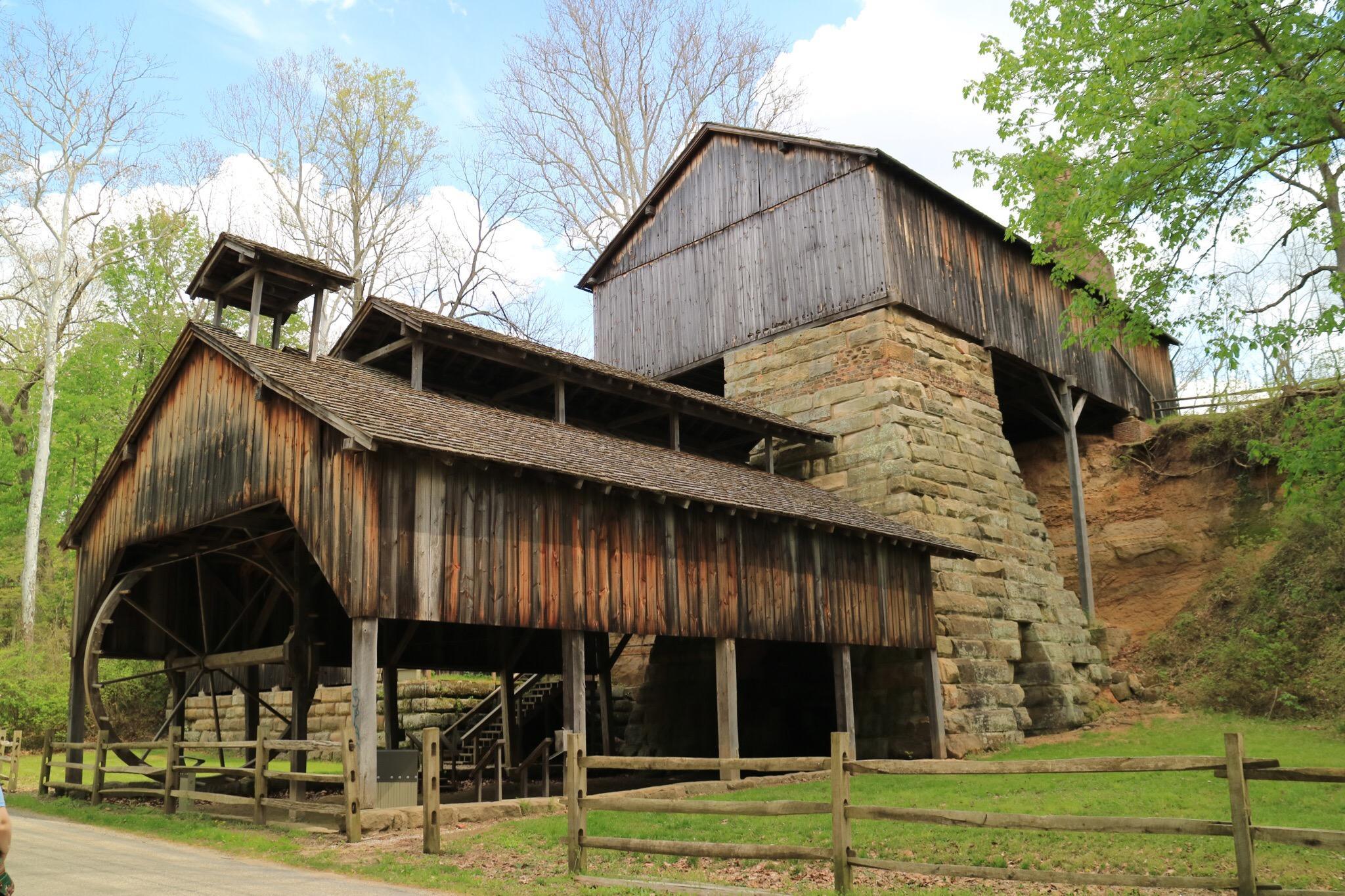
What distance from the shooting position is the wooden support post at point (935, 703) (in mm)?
17375

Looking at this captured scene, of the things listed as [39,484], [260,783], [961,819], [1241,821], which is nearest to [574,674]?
[260,783]

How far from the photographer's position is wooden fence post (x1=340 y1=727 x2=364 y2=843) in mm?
10500

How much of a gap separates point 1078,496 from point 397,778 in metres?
18.1

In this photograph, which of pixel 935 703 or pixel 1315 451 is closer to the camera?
pixel 1315 451

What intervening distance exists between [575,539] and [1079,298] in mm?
8758

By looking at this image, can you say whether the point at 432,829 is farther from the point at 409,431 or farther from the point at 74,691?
the point at 74,691

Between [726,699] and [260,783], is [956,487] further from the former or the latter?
[260,783]

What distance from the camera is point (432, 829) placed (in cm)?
966

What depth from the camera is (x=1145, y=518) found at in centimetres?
2686

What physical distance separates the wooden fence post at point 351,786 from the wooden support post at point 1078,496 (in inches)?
681

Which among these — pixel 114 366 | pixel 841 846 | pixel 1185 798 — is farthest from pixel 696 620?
pixel 114 366

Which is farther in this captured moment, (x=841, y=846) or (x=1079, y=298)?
(x=1079, y=298)

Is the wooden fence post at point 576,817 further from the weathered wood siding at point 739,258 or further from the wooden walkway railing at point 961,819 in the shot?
the weathered wood siding at point 739,258

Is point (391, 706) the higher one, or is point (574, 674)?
point (574, 674)
